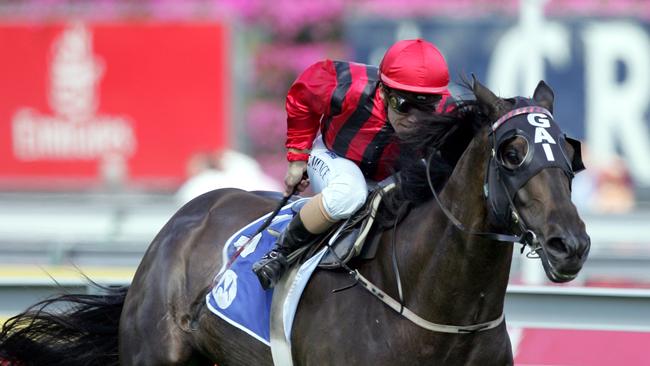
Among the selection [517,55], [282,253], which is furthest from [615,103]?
[282,253]

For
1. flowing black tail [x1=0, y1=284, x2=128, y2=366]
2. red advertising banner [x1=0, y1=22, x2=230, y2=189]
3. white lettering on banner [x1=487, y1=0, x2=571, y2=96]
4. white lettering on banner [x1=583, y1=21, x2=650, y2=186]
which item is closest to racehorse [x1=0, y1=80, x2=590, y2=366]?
flowing black tail [x1=0, y1=284, x2=128, y2=366]

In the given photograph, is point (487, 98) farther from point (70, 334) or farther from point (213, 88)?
point (213, 88)

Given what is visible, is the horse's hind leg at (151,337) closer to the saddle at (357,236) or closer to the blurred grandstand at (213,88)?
the saddle at (357,236)

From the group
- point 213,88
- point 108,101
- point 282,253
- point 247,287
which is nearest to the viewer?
point 282,253

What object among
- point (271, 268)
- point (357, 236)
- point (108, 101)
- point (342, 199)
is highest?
point (342, 199)

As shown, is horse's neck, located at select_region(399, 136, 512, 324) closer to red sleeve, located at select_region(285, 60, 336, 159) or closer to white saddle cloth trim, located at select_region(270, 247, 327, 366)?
white saddle cloth trim, located at select_region(270, 247, 327, 366)

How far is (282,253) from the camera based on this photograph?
199 inches

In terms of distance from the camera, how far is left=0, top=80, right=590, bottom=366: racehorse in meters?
4.11

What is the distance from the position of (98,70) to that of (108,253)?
8.24 m

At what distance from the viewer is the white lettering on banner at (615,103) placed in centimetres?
1449

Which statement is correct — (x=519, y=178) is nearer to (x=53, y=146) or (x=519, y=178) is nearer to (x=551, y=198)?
(x=551, y=198)

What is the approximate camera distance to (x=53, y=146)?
1719 cm

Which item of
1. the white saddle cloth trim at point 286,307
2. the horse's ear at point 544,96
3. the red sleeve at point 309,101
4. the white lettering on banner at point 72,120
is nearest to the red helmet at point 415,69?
the red sleeve at point 309,101

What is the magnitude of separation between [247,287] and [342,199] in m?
0.64
